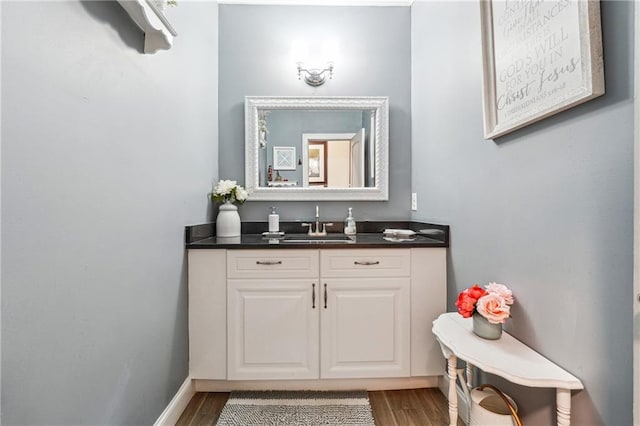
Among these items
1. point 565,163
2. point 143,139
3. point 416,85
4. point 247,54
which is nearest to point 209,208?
point 143,139

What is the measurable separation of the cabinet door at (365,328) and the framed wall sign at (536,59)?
3.23 ft

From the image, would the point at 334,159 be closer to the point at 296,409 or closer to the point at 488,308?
the point at 488,308

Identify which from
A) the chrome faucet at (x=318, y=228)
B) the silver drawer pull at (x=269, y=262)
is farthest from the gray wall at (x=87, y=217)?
the chrome faucet at (x=318, y=228)

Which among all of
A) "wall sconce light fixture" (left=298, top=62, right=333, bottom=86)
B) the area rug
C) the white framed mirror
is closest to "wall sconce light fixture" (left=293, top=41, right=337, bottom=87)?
"wall sconce light fixture" (left=298, top=62, right=333, bottom=86)

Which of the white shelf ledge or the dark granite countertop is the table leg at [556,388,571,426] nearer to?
the dark granite countertop

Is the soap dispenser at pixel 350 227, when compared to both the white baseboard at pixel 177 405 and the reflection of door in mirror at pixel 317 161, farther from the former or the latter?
the white baseboard at pixel 177 405

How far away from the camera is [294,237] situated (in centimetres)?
203

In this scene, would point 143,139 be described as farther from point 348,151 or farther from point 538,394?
point 538,394

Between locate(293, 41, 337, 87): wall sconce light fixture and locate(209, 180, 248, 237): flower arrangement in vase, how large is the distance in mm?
986

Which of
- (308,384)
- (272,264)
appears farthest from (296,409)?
(272,264)

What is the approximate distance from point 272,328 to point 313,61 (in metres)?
1.88

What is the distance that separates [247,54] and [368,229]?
1608 mm

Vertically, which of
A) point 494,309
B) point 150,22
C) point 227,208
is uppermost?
point 150,22

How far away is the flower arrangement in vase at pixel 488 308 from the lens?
1038 millimetres
